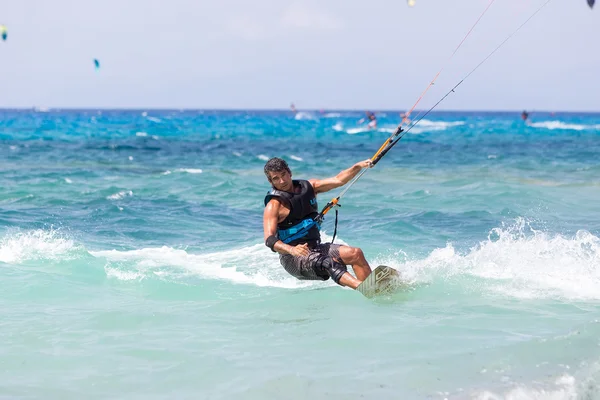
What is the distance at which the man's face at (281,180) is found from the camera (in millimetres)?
7695

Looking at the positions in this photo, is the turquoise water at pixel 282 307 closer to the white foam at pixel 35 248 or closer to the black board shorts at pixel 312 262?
the white foam at pixel 35 248

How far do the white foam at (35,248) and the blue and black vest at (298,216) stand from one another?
345cm

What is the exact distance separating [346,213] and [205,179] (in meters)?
7.48

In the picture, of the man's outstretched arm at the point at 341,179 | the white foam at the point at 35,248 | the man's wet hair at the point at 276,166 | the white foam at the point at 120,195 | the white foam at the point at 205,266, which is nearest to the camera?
the man's wet hair at the point at 276,166

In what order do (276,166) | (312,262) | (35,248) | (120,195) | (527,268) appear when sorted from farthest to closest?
1. (120,195)
2. (35,248)
3. (527,268)
4. (312,262)
5. (276,166)

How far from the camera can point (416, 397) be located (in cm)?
526

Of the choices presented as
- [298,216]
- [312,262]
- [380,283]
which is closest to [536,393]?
[380,283]

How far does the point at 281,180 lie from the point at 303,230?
586mm

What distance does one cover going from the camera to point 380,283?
775 centimetres

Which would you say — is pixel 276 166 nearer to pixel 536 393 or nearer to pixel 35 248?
pixel 536 393

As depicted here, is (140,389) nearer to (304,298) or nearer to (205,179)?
(304,298)

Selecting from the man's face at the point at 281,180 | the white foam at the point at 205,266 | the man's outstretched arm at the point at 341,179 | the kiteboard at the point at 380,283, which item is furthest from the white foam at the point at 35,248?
the kiteboard at the point at 380,283

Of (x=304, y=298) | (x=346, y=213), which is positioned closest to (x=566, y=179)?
(x=346, y=213)

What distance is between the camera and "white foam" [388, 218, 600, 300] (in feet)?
26.4
